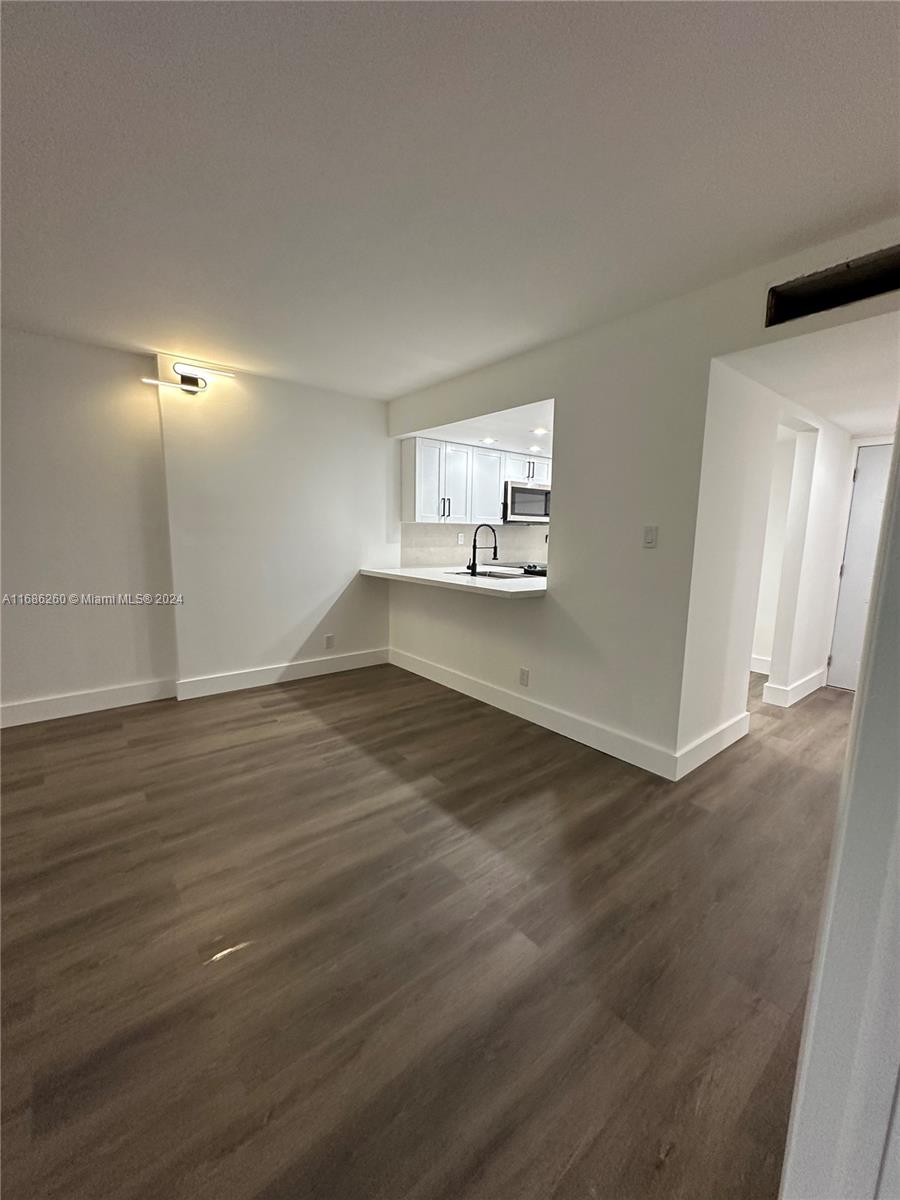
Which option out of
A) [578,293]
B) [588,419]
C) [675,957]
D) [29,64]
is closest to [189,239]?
[29,64]

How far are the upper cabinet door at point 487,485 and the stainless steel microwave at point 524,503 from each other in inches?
5.4

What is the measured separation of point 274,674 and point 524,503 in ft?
9.50

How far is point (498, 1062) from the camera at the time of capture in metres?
1.23

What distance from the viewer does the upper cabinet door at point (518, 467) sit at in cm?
489

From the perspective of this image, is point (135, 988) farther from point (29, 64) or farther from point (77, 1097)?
point (29, 64)

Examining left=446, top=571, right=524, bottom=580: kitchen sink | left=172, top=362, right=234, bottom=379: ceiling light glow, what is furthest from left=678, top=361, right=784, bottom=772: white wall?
left=172, top=362, right=234, bottom=379: ceiling light glow

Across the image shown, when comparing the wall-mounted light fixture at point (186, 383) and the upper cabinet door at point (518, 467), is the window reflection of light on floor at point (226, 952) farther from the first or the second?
the upper cabinet door at point (518, 467)

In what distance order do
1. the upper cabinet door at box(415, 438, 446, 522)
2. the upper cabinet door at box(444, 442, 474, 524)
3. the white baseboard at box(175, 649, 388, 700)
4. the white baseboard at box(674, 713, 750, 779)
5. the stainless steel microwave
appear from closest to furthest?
the white baseboard at box(674, 713, 750, 779), the white baseboard at box(175, 649, 388, 700), the upper cabinet door at box(415, 438, 446, 522), the upper cabinet door at box(444, 442, 474, 524), the stainless steel microwave

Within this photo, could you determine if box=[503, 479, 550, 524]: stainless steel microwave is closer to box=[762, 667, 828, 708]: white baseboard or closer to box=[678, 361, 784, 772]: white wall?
box=[678, 361, 784, 772]: white wall

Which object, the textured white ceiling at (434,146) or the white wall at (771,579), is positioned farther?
the white wall at (771,579)

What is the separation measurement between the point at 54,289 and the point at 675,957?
3.98 m

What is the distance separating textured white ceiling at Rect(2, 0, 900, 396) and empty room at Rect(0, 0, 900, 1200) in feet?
0.04

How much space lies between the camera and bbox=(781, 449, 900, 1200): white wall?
0.48 m

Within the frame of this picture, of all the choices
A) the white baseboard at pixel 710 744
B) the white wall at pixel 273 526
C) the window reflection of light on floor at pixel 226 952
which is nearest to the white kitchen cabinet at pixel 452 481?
the white wall at pixel 273 526
